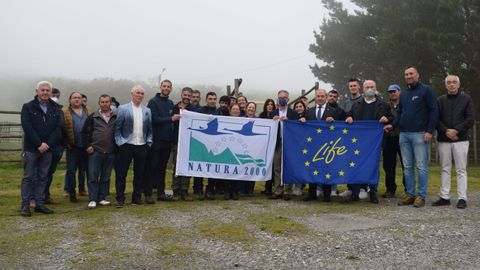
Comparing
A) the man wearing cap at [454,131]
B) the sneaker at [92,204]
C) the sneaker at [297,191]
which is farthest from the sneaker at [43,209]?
the man wearing cap at [454,131]

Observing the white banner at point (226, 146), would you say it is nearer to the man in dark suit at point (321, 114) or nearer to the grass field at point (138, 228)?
the grass field at point (138, 228)

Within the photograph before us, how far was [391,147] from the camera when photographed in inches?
313

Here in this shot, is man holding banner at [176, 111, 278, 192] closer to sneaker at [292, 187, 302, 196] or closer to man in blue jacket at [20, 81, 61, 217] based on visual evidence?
sneaker at [292, 187, 302, 196]

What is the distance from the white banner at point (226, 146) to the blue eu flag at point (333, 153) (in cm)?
41

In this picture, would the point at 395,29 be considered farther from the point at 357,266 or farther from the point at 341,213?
the point at 357,266

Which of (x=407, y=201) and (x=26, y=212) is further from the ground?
(x=407, y=201)

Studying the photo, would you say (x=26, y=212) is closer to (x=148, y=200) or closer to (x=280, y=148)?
(x=148, y=200)

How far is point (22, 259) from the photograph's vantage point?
432cm

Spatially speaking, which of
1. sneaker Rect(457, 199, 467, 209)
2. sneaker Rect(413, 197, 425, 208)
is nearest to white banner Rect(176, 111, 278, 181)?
sneaker Rect(413, 197, 425, 208)

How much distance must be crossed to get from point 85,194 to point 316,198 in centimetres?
434

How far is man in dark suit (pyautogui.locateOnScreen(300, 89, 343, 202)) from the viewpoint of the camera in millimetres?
7672

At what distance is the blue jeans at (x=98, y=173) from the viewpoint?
22.9ft

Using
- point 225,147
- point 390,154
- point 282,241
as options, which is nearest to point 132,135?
point 225,147

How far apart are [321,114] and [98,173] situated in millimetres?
3874
